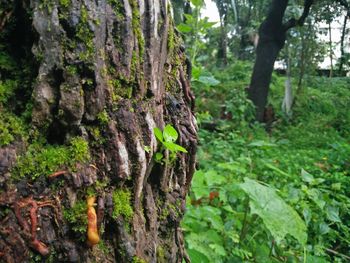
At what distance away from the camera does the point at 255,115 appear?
821 centimetres

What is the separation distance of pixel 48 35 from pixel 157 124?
44 centimetres

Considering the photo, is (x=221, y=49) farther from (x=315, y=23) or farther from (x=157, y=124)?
(x=157, y=124)

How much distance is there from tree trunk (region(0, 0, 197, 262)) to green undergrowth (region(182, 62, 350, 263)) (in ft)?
2.14

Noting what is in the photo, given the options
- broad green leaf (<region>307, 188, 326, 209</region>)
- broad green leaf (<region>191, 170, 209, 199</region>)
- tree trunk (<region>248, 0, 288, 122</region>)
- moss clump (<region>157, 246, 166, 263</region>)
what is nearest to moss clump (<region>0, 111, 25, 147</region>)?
moss clump (<region>157, 246, 166, 263</region>)

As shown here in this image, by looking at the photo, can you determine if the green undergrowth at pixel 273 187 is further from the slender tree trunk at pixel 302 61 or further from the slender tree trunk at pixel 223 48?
the slender tree trunk at pixel 223 48

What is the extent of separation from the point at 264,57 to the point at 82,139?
8007 millimetres

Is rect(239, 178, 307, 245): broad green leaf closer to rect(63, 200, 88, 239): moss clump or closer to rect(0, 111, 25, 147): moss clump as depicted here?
rect(63, 200, 88, 239): moss clump

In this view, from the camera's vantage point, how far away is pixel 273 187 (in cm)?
188

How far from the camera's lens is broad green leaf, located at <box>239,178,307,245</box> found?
60.7 inches

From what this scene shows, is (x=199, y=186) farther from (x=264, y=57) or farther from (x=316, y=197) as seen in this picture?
(x=264, y=57)

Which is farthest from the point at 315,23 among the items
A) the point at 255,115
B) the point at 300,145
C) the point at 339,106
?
the point at 300,145

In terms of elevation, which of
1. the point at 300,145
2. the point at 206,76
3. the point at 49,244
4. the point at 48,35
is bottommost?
the point at 300,145

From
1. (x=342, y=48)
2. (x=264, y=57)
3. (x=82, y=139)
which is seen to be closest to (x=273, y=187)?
(x=82, y=139)

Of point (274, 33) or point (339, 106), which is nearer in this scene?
point (274, 33)
